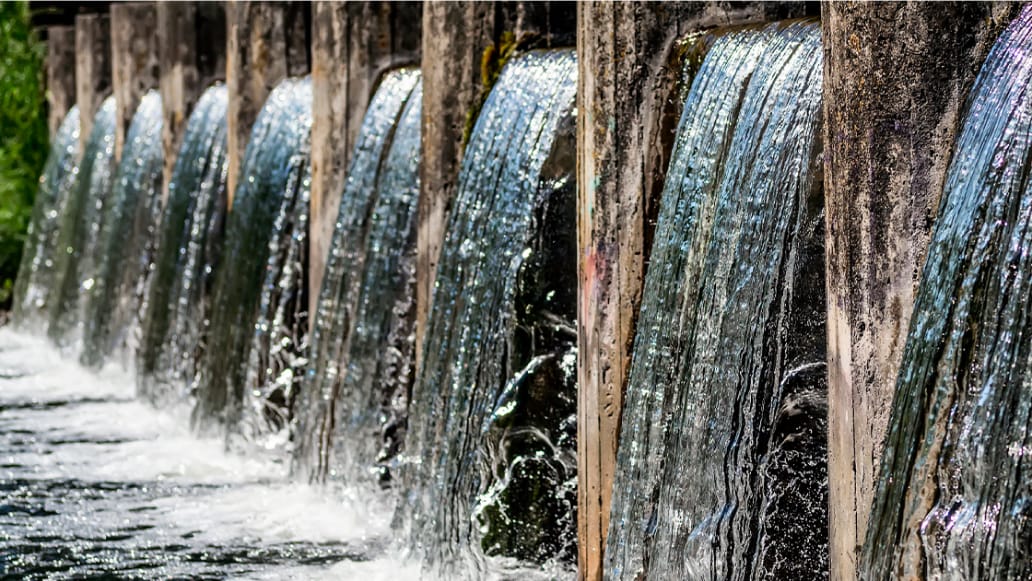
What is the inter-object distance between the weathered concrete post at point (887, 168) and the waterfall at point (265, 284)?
4747 millimetres

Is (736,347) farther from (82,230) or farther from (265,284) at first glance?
(82,230)

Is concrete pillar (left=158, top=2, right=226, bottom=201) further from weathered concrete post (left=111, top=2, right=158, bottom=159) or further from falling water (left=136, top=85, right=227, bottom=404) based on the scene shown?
weathered concrete post (left=111, top=2, right=158, bottom=159)

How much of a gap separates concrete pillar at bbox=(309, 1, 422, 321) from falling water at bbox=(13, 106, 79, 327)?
20.3 ft

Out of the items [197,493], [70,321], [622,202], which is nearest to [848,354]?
[622,202]

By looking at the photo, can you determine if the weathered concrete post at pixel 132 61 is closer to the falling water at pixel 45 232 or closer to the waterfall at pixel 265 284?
the falling water at pixel 45 232

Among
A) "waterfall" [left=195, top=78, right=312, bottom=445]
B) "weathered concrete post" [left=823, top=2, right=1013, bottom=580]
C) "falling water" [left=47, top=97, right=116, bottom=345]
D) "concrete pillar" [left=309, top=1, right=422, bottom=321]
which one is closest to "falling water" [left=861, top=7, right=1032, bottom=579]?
"weathered concrete post" [left=823, top=2, right=1013, bottom=580]

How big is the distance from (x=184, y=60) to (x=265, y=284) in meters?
3.22

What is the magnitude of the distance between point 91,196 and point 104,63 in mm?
1464

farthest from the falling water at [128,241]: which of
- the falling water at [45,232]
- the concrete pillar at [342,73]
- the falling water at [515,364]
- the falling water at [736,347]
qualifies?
the falling water at [736,347]

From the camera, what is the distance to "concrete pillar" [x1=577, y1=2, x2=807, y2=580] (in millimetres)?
5254

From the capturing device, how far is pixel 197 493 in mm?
7652

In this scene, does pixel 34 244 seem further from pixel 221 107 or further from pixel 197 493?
pixel 197 493

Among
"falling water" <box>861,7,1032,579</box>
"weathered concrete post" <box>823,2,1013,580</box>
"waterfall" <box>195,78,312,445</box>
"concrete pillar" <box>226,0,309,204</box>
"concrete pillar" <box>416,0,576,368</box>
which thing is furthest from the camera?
"concrete pillar" <box>226,0,309,204</box>

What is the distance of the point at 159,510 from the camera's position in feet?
24.1
